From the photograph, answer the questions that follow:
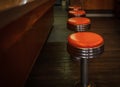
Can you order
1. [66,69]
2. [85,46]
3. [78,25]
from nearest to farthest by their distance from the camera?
[85,46], [78,25], [66,69]

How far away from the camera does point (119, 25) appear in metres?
5.81

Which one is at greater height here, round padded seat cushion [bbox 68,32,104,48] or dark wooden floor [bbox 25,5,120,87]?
round padded seat cushion [bbox 68,32,104,48]

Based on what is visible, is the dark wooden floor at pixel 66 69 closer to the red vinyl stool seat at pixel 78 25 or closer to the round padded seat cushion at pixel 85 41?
the red vinyl stool seat at pixel 78 25

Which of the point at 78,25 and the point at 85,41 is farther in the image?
the point at 78,25

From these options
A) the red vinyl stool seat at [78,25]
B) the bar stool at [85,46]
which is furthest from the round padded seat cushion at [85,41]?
the red vinyl stool seat at [78,25]

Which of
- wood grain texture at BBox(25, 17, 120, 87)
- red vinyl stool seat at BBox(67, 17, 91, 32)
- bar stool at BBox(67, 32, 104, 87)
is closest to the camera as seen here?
bar stool at BBox(67, 32, 104, 87)

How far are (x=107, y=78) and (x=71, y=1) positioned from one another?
A: 5.90 meters

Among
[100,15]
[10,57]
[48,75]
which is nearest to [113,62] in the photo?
[48,75]

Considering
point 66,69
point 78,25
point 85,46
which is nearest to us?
point 85,46

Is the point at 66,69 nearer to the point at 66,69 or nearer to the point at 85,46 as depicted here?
the point at 66,69

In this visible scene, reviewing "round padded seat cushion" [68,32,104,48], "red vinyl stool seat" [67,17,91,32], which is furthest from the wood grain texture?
"round padded seat cushion" [68,32,104,48]

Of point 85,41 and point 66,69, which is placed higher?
point 85,41

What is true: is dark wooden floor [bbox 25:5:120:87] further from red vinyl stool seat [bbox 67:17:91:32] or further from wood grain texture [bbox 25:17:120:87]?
red vinyl stool seat [bbox 67:17:91:32]

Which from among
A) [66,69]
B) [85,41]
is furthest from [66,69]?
[85,41]
